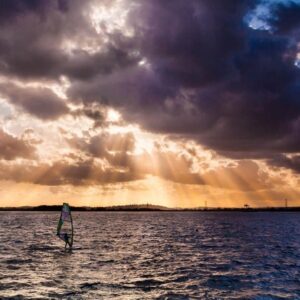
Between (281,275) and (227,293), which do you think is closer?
(227,293)

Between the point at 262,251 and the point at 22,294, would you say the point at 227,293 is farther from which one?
the point at 262,251

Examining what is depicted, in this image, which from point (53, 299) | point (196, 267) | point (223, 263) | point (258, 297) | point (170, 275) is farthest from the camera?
point (223, 263)

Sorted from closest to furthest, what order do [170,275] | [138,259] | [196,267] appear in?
[170,275] < [196,267] < [138,259]

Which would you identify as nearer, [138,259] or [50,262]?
[50,262]

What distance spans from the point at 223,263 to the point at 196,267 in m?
5.00

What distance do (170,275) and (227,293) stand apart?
8.66 m

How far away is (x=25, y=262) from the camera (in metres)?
47.8

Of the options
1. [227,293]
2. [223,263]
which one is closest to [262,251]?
[223,263]

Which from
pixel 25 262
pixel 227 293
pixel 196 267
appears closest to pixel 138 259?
pixel 196 267

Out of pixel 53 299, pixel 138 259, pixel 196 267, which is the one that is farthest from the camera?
pixel 138 259

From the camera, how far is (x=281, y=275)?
40.8 metres

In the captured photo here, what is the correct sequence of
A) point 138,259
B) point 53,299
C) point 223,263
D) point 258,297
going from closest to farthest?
point 53,299 < point 258,297 < point 223,263 < point 138,259

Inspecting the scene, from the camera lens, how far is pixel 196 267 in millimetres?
45781

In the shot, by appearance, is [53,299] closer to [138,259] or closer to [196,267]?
[196,267]
